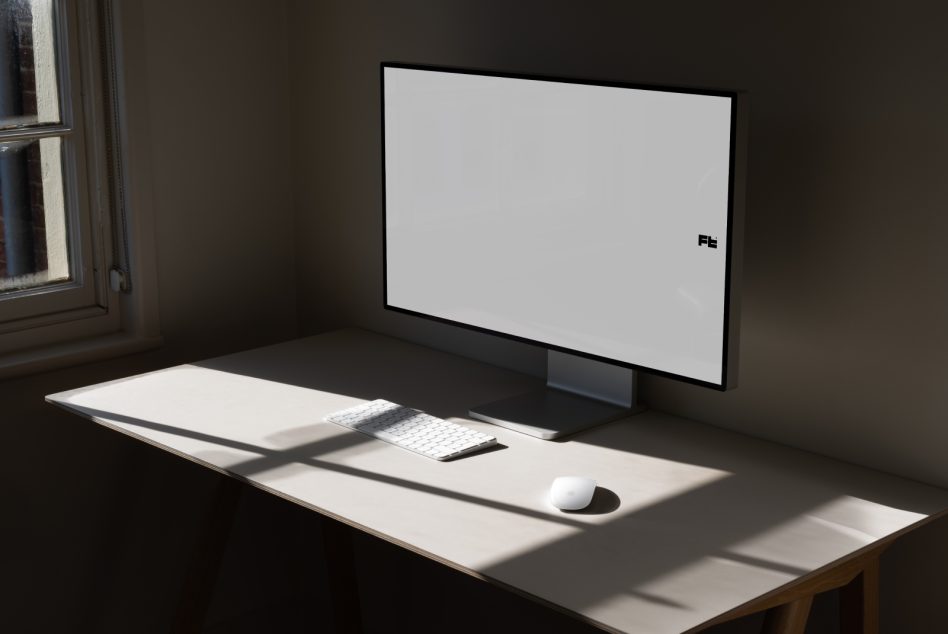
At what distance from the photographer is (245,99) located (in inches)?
116

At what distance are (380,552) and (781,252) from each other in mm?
1370

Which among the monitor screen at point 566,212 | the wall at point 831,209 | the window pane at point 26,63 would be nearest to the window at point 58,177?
the window pane at point 26,63

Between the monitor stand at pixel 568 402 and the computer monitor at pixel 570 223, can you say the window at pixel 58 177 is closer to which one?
the computer monitor at pixel 570 223

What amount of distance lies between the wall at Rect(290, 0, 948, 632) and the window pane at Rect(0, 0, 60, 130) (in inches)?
38.5

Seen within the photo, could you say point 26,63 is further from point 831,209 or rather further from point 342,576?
point 831,209

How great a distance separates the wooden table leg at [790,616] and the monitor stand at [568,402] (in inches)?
22.1

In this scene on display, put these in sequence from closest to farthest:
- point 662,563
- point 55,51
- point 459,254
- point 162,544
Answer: point 662,563 < point 459,254 < point 55,51 < point 162,544

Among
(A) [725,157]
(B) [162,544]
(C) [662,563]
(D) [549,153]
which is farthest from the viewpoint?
(B) [162,544]

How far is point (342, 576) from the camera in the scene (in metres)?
2.88

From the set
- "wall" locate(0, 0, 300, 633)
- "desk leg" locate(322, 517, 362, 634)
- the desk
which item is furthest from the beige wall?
"desk leg" locate(322, 517, 362, 634)

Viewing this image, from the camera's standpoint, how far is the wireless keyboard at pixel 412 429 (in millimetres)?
2164

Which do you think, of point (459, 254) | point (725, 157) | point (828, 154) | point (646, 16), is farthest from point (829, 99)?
point (459, 254)

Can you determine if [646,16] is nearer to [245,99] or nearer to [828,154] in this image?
[828,154]

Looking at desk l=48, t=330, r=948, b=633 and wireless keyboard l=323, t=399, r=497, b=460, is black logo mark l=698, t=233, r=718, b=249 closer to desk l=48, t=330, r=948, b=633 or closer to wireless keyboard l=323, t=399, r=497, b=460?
desk l=48, t=330, r=948, b=633
